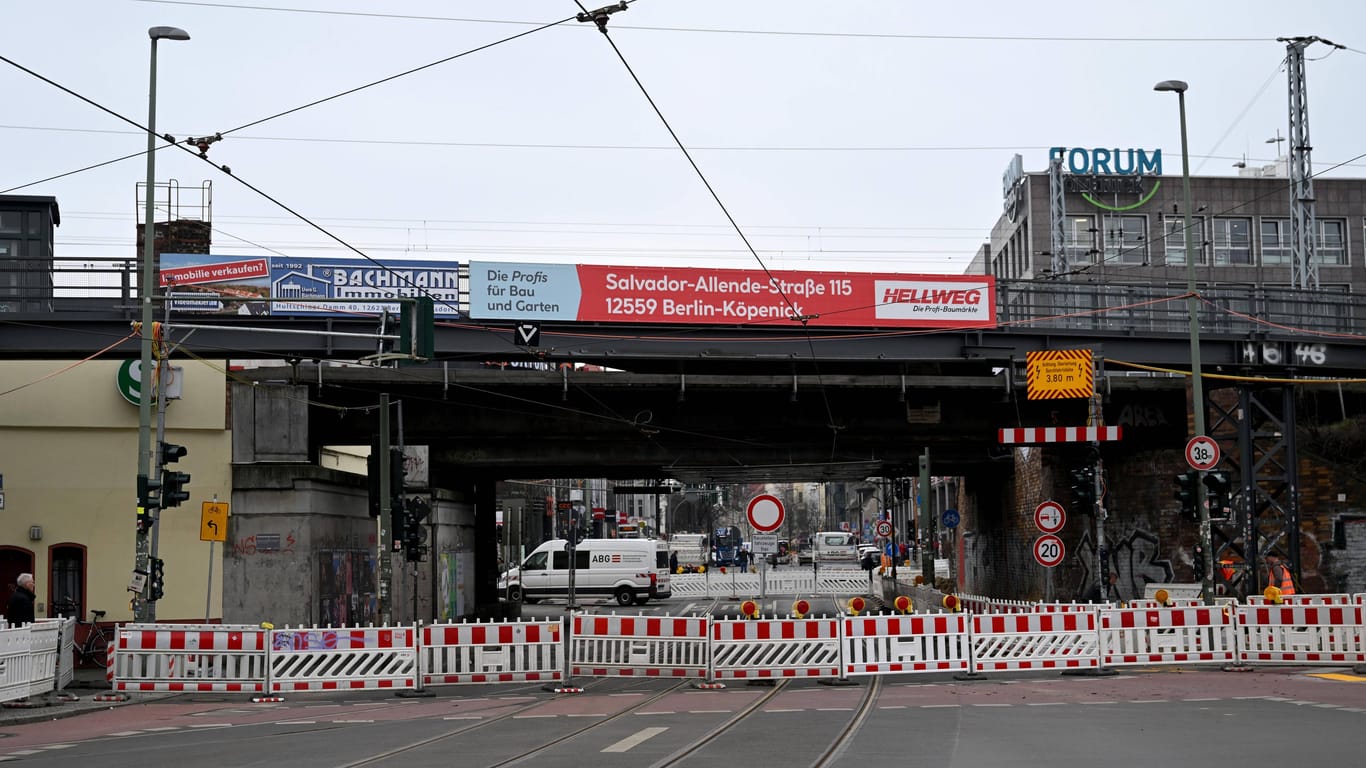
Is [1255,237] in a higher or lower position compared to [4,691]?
higher

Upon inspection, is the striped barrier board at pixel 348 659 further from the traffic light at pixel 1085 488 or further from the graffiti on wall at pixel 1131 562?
the graffiti on wall at pixel 1131 562

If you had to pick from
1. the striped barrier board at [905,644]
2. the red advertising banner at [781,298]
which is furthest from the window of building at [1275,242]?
the striped barrier board at [905,644]

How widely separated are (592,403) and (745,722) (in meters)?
18.7

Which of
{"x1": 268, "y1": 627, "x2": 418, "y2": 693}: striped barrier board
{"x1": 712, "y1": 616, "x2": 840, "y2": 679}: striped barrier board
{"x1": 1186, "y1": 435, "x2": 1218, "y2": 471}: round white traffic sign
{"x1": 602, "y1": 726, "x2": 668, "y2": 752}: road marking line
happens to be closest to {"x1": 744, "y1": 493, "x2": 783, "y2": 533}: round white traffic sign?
{"x1": 712, "y1": 616, "x2": 840, "y2": 679}: striped barrier board

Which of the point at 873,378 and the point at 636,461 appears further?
the point at 636,461

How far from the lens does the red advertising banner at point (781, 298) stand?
3000 cm

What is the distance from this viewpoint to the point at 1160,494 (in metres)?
36.9

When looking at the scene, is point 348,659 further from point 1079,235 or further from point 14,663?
point 1079,235

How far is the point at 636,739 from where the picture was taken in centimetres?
1327

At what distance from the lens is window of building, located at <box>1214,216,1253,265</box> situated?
76375mm

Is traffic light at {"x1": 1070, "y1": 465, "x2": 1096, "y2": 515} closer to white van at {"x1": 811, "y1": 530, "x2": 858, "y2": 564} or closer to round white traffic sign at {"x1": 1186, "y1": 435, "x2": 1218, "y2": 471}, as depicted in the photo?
round white traffic sign at {"x1": 1186, "y1": 435, "x2": 1218, "y2": 471}

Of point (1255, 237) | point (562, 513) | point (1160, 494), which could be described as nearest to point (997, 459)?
point (1160, 494)

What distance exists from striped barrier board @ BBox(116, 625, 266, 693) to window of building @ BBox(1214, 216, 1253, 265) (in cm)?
6653

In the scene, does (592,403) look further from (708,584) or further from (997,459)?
(708,584)
